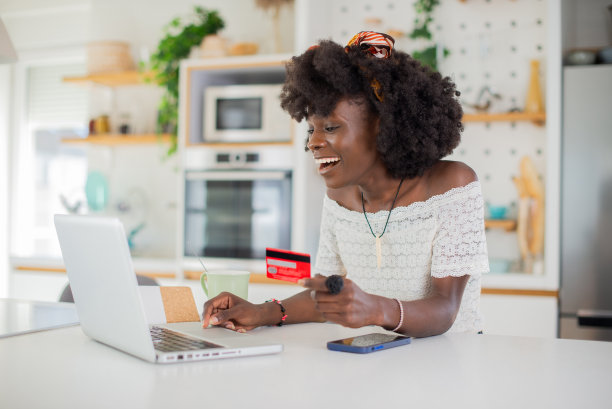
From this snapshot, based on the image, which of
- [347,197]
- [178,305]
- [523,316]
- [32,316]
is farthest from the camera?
[523,316]

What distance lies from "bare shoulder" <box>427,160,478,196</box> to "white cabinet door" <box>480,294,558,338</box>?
1.65 metres

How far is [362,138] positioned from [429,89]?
21 centimetres

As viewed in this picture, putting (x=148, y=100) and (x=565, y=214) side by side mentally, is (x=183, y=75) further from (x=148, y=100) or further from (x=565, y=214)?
(x=565, y=214)

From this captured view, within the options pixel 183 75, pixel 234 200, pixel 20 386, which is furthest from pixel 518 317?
pixel 20 386

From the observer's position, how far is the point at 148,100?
4.54m

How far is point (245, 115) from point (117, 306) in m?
2.64

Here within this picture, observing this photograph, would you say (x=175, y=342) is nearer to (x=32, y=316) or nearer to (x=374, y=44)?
(x=32, y=316)

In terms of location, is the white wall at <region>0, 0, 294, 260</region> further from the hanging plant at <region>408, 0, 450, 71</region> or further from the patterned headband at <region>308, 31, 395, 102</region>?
the patterned headband at <region>308, 31, 395, 102</region>

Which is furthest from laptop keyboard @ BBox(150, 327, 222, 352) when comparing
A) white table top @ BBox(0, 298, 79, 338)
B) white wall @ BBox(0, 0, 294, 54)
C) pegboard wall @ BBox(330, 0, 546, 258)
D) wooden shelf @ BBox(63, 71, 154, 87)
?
wooden shelf @ BBox(63, 71, 154, 87)

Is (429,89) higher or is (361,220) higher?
(429,89)

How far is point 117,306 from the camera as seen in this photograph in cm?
100

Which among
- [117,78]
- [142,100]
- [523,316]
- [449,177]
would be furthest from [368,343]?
[142,100]

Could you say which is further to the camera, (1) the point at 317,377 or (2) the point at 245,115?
(2) the point at 245,115

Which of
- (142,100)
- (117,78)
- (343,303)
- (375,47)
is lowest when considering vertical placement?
(343,303)
